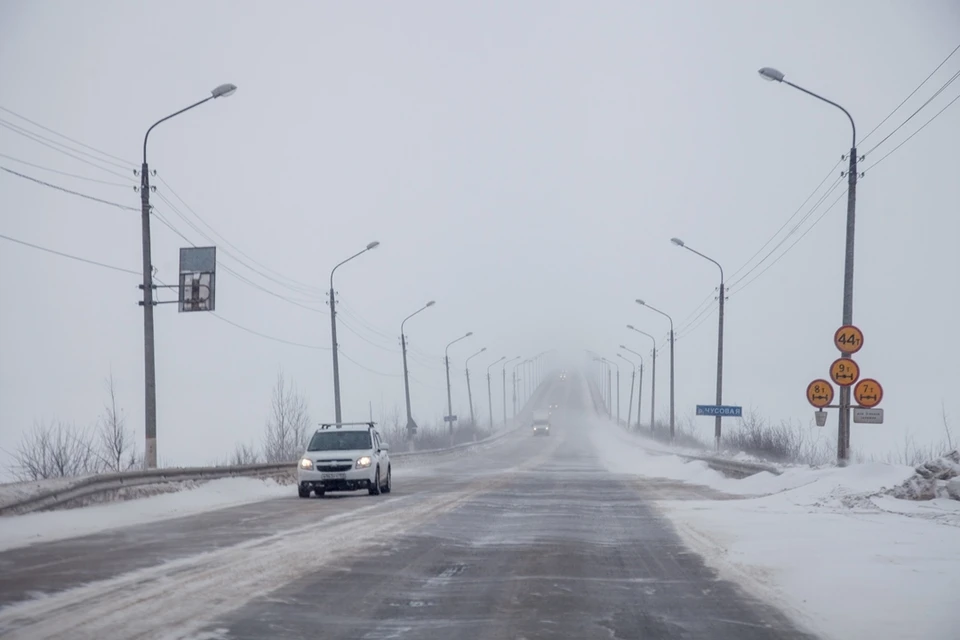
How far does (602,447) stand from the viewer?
94000 millimetres

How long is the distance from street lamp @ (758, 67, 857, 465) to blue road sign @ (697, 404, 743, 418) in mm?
18876

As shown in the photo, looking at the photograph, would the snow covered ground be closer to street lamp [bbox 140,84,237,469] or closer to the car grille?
the car grille

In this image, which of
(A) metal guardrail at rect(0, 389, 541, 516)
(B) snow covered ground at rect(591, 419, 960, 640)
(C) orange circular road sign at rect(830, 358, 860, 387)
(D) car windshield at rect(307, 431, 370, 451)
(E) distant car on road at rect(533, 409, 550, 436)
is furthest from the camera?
(E) distant car on road at rect(533, 409, 550, 436)

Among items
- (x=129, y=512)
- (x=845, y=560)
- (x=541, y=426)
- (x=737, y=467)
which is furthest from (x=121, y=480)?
(x=541, y=426)

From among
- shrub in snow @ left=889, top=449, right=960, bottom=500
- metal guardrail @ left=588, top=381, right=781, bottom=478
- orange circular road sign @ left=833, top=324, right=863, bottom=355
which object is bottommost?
metal guardrail @ left=588, top=381, right=781, bottom=478

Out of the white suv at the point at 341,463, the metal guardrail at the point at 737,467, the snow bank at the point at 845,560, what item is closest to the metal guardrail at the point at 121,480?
the white suv at the point at 341,463

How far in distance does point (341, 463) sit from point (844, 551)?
53.4 ft

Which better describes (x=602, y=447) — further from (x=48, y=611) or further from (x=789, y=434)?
(x=48, y=611)

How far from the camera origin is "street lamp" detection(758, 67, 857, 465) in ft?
83.1

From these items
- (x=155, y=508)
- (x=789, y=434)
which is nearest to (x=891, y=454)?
(x=789, y=434)

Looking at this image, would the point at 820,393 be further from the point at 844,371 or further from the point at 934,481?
the point at 934,481

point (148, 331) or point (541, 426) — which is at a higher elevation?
point (148, 331)

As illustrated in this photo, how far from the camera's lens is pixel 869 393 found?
881 inches

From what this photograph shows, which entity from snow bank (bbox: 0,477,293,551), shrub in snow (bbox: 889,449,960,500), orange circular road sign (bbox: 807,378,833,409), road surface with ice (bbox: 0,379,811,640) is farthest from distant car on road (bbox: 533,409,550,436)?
shrub in snow (bbox: 889,449,960,500)
